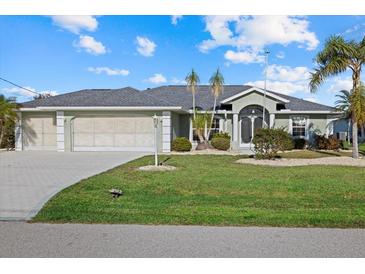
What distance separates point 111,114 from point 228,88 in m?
12.3

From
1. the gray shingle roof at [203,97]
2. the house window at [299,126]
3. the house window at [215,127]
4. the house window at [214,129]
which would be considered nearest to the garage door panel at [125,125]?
the house window at [214,129]

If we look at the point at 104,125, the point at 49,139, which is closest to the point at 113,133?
the point at 104,125

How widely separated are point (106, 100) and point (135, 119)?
229 cm

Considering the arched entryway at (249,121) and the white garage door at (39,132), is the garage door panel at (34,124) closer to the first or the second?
the white garage door at (39,132)

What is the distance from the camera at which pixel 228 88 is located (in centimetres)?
2752

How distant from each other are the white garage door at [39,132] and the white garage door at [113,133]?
2051mm

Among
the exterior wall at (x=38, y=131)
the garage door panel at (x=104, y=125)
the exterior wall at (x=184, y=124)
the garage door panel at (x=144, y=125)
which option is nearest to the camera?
the garage door panel at (x=144, y=125)

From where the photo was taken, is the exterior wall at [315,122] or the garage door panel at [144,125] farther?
the exterior wall at [315,122]

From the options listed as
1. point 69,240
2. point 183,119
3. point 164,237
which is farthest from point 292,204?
point 183,119

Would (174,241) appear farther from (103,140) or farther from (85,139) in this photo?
(85,139)

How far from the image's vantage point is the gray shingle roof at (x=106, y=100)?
18.9 metres

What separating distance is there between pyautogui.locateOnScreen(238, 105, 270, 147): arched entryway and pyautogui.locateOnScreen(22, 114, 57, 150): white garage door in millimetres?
12656

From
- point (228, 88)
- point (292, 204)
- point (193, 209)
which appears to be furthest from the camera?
point (228, 88)

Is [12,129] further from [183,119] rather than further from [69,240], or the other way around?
[69,240]
